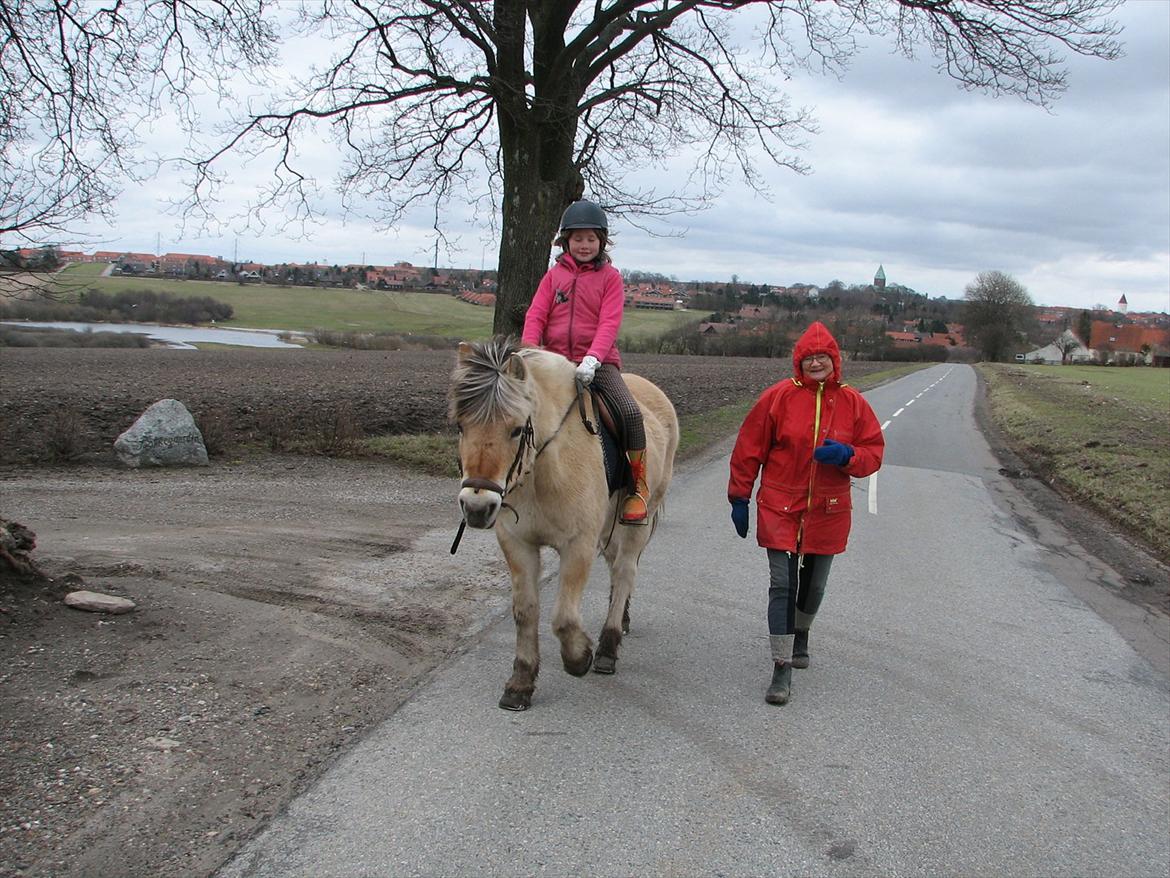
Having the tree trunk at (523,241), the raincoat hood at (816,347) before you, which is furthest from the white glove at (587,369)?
the tree trunk at (523,241)

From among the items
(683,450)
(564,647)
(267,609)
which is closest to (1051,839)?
(564,647)

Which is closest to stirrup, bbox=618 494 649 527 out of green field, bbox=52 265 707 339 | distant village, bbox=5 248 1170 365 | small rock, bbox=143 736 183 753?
small rock, bbox=143 736 183 753

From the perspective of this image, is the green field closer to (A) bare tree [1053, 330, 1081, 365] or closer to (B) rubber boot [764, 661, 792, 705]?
(B) rubber boot [764, 661, 792, 705]

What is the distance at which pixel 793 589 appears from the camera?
5121mm

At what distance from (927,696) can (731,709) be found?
127 centimetres

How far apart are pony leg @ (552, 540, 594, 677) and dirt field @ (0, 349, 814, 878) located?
934 millimetres

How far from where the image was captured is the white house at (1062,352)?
120 m

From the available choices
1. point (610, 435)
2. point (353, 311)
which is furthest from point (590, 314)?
point (353, 311)

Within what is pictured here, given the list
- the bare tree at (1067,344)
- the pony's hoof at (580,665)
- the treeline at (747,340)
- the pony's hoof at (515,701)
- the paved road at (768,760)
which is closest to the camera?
the paved road at (768,760)

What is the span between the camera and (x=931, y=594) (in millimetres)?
7207

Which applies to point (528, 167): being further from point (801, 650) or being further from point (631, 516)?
point (801, 650)

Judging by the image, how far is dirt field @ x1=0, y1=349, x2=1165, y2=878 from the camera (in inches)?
130

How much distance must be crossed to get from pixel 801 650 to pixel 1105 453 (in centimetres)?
1430

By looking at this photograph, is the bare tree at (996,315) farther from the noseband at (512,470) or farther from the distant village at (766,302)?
the noseband at (512,470)
